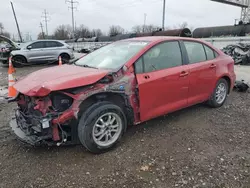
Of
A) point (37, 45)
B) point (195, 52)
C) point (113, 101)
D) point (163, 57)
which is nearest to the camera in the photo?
point (113, 101)

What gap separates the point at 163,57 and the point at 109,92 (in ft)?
4.04

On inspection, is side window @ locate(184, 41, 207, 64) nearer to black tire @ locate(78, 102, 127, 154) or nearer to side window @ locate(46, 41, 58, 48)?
black tire @ locate(78, 102, 127, 154)

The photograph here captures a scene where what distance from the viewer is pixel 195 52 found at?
4.21 metres

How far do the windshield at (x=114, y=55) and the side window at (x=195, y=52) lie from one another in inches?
38.7

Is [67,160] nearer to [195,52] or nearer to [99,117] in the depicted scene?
[99,117]

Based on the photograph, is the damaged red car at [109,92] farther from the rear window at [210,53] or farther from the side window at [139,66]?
the rear window at [210,53]

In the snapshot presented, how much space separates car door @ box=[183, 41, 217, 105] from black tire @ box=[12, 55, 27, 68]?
10.9 meters

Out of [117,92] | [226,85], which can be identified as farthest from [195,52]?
[117,92]

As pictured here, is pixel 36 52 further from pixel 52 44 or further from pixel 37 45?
pixel 52 44

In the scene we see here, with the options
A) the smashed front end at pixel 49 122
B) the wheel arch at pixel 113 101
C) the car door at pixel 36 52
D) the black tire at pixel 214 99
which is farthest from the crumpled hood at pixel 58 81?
the car door at pixel 36 52

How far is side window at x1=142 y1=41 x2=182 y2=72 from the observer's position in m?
3.45

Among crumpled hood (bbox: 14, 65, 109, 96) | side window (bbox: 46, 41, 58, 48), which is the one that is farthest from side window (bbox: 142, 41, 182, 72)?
side window (bbox: 46, 41, 58, 48)

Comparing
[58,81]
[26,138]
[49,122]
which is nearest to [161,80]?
[58,81]

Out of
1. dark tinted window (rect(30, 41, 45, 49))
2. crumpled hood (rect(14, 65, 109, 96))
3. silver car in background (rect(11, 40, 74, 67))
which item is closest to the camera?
crumpled hood (rect(14, 65, 109, 96))
